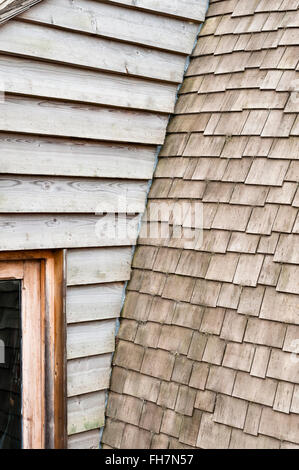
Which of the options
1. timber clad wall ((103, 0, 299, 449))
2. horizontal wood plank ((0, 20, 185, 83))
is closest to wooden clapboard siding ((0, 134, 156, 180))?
timber clad wall ((103, 0, 299, 449))

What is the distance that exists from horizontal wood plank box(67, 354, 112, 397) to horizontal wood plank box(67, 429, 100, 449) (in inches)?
9.0

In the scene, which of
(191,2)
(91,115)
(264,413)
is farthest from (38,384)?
(191,2)

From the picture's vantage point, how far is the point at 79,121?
128 inches

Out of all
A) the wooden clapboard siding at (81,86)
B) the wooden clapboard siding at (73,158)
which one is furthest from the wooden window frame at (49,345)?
the wooden clapboard siding at (81,86)

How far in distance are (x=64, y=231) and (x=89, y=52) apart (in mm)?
897

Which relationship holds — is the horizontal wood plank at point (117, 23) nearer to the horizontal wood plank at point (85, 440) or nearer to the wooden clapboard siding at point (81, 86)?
the wooden clapboard siding at point (81, 86)

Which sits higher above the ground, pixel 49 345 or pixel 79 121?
pixel 79 121

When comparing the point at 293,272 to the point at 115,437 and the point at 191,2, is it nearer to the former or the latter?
the point at 115,437

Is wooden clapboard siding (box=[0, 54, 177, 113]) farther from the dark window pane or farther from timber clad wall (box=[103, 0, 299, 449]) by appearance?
the dark window pane

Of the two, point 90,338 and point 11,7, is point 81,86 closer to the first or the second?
point 11,7

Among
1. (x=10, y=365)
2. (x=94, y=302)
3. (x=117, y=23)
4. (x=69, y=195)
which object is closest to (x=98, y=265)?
(x=94, y=302)

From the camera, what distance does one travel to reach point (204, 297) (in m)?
3.16

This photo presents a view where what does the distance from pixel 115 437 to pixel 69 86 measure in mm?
1791
